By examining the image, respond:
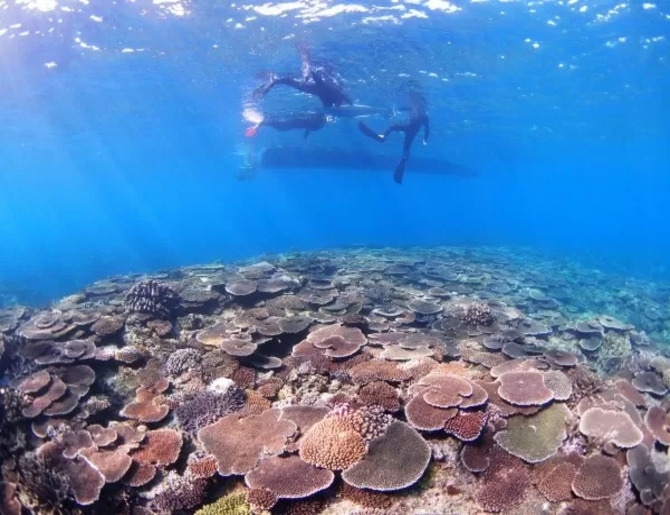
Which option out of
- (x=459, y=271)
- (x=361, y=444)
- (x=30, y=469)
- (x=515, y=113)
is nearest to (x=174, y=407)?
(x=30, y=469)

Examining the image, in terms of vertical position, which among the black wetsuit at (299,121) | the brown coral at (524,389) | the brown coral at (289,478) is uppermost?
the brown coral at (289,478)

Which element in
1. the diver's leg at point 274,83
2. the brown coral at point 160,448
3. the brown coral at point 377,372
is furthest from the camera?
the diver's leg at point 274,83

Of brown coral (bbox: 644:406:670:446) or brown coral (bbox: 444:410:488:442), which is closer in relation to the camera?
brown coral (bbox: 444:410:488:442)

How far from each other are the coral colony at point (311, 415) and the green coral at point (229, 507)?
1.0 inches

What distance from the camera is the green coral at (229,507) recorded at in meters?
4.62

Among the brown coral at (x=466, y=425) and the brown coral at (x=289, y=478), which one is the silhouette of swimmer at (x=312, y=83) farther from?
the brown coral at (x=289, y=478)

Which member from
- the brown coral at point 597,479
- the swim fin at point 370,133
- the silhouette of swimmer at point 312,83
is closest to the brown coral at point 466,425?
the brown coral at point 597,479

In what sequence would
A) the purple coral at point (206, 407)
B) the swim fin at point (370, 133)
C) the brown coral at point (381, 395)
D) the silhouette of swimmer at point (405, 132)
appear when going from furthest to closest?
the silhouette of swimmer at point (405, 132), the swim fin at point (370, 133), the purple coral at point (206, 407), the brown coral at point (381, 395)

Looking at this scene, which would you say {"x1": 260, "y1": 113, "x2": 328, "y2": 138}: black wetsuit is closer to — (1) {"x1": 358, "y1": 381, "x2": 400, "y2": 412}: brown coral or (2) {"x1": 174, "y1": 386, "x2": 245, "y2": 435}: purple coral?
(2) {"x1": 174, "y1": 386, "x2": 245, "y2": 435}: purple coral

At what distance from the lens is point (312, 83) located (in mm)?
21609

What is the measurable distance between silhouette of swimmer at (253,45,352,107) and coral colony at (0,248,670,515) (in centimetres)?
1241

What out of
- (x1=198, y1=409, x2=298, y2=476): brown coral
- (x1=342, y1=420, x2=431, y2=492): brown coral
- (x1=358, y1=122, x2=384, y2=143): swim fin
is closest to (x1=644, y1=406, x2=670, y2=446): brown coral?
(x1=342, y1=420, x2=431, y2=492): brown coral

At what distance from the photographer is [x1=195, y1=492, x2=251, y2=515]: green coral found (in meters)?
4.62

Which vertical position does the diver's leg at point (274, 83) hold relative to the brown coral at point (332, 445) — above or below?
above
